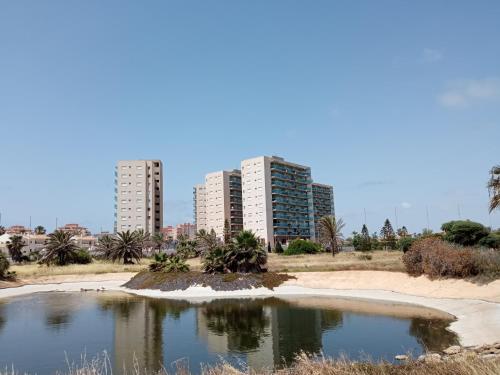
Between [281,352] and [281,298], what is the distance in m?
25.2

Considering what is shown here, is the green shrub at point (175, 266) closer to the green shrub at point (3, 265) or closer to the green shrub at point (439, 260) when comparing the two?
the green shrub at point (3, 265)

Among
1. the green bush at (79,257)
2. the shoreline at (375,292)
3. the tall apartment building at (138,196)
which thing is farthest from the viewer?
the tall apartment building at (138,196)

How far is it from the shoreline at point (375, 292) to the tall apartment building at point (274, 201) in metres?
80.0

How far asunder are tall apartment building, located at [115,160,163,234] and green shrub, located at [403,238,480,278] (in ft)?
374

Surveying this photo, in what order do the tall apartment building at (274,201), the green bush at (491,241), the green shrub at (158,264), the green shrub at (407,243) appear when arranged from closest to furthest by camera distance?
the green bush at (491,241)
the green shrub at (158,264)
the green shrub at (407,243)
the tall apartment building at (274,201)

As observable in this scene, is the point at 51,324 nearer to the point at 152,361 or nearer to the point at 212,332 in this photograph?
Answer: the point at 212,332

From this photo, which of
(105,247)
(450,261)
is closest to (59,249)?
(105,247)

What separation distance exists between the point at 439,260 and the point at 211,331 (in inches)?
1146

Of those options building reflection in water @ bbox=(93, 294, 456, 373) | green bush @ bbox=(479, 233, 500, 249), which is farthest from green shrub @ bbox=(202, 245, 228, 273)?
green bush @ bbox=(479, 233, 500, 249)

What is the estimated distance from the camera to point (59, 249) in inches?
3401

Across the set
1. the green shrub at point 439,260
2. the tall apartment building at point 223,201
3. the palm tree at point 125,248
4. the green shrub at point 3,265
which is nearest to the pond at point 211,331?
the green shrub at point 439,260

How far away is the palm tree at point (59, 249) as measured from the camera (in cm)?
8581

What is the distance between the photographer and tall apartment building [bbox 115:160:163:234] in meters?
151

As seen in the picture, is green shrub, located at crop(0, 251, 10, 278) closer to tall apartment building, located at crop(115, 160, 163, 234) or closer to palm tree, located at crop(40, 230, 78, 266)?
palm tree, located at crop(40, 230, 78, 266)
